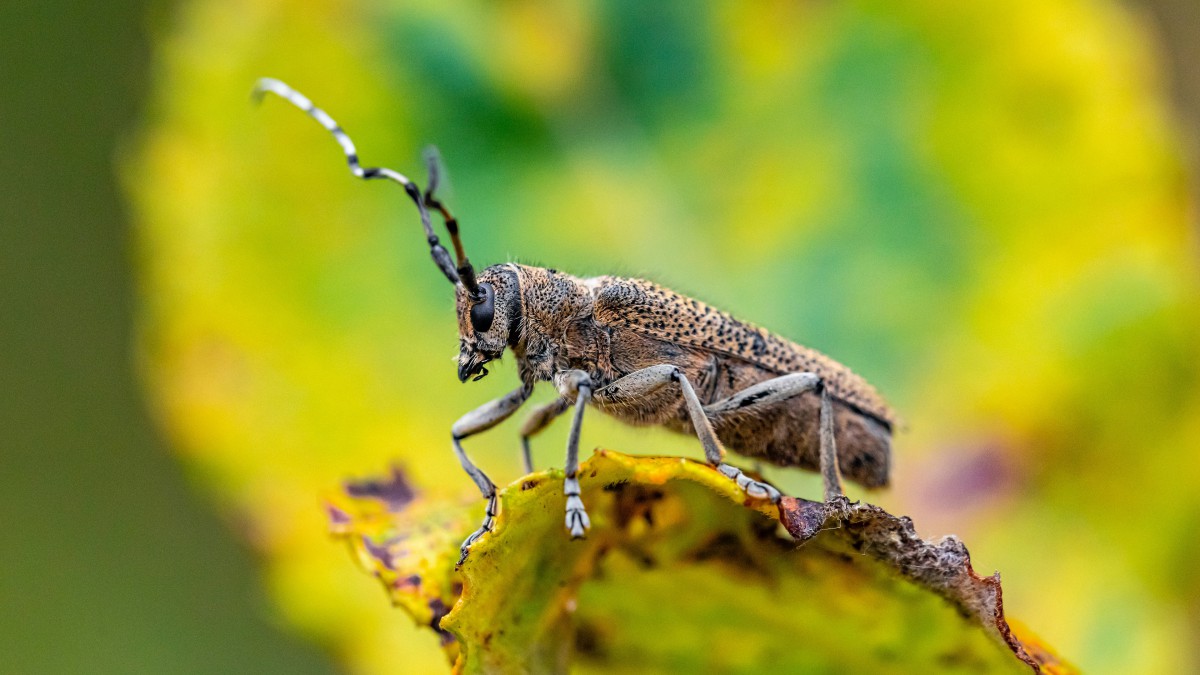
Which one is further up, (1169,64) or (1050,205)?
(1169,64)

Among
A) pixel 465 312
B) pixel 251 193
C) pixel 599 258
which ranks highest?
pixel 599 258

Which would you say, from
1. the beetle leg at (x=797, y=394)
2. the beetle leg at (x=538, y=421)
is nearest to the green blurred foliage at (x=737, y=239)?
the beetle leg at (x=538, y=421)

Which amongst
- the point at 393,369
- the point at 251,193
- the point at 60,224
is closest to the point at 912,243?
the point at 393,369

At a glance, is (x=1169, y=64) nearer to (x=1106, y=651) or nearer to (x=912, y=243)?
(x=912, y=243)

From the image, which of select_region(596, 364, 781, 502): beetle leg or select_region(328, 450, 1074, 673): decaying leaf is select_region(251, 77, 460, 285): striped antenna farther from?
select_region(328, 450, 1074, 673): decaying leaf

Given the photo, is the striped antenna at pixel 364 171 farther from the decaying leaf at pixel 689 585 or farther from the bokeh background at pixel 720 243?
the decaying leaf at pixel 689 585

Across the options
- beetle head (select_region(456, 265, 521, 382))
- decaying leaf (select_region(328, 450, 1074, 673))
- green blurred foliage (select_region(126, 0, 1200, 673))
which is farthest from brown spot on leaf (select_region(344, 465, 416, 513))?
green blurred foliage (select_region(126, 0, 1200, 673))

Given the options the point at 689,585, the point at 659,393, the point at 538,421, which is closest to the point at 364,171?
the point at 538,421
